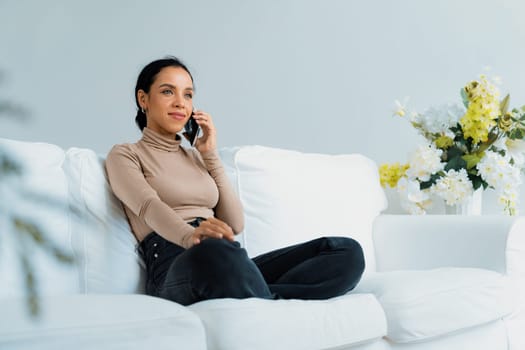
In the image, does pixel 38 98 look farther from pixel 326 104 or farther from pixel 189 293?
pixel 189 293

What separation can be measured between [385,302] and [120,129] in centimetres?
198

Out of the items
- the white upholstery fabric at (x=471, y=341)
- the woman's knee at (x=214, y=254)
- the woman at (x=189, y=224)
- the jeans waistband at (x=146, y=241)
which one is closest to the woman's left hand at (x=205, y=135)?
the woman at (x=189, y=224)

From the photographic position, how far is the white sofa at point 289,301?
1263 mm

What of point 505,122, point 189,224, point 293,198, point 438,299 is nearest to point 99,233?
point 189,224

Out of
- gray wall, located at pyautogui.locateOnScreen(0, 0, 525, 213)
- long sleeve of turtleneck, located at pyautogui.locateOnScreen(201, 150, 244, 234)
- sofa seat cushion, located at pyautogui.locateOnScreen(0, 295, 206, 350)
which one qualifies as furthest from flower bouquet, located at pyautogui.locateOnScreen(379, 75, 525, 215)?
sofa seat cushion, located at pyautogui.locateOnScreen(0, 295, 206, 350)

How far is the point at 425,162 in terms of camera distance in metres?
2.89

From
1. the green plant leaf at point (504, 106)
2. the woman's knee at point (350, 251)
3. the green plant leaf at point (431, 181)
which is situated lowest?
the woman's knee at point (350, 251)

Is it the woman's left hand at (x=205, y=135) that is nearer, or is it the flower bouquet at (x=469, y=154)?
the woman's left hand at (x=205, y=135)

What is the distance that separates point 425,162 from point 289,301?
1466 mm

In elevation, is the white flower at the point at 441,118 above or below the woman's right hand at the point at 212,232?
above

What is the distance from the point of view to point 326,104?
3.58 m

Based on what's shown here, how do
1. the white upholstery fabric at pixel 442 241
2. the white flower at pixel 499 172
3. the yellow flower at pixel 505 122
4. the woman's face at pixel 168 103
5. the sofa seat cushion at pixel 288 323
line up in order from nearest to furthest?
the sofa seat cushion at pixel 288 323 < the woman's face at pixel 168 103 < the white upholstery fabric at pixel 442 241 < the white flower at pixel 499 172 < the yellow flower at pixel 505 122

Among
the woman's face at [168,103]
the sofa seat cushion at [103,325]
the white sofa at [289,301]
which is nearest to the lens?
the sofa seat cushion at [103,325]

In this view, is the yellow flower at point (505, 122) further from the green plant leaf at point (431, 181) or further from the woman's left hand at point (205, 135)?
the woman's left hand at point (205, 135)
